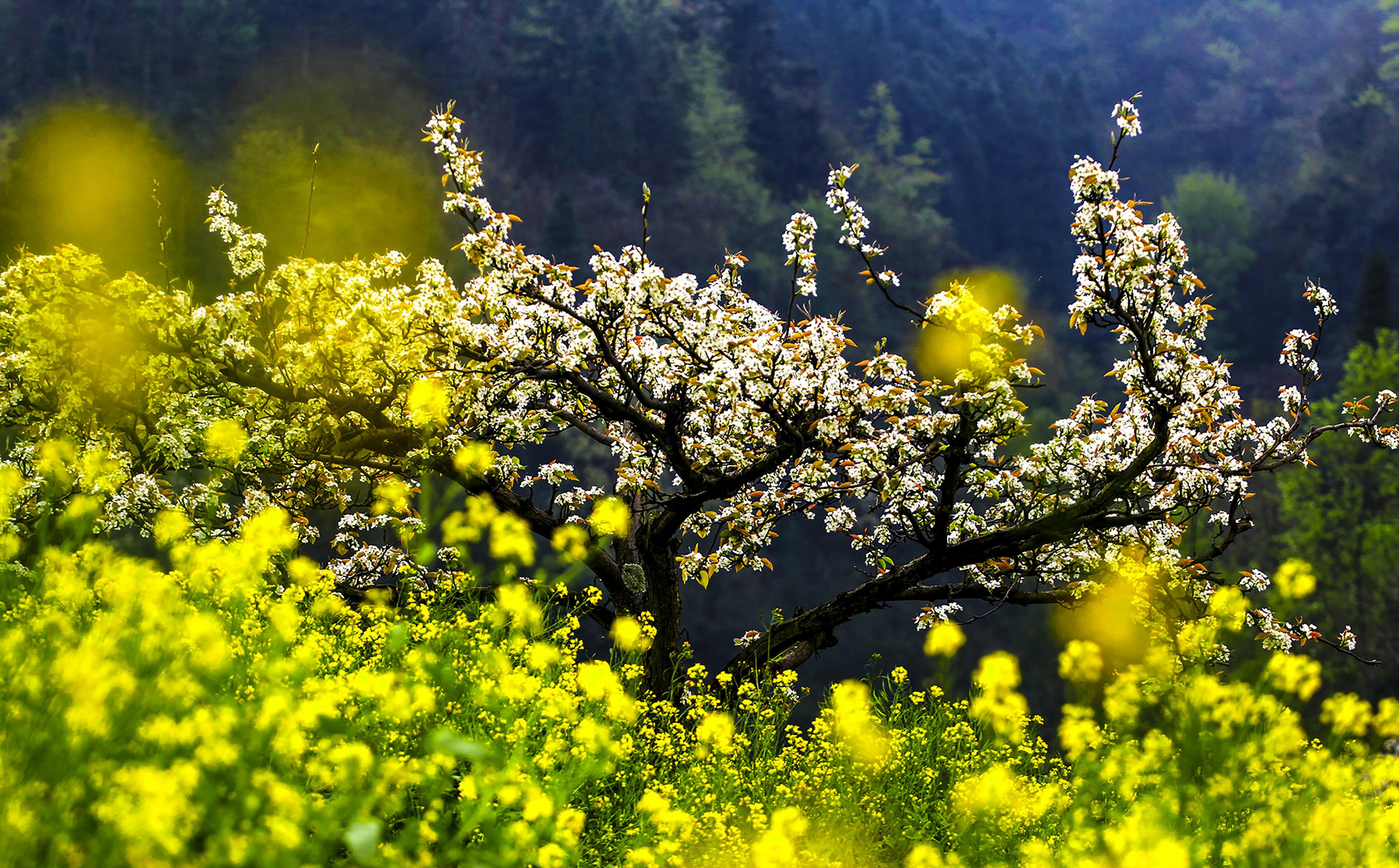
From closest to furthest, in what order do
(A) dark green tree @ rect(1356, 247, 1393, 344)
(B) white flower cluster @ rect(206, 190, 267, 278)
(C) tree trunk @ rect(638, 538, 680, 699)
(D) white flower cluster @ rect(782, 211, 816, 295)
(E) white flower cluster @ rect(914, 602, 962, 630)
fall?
(D) white flower cluster @ rect(782, 211, 816, 295)
(B) white flower cluster @ rect(206, 190, 267, 278)
(E) white flower cluster @ rect(914, 602, 962, 630)
(C) tree trunk @ rect(638, 538, 680, 699)
(A) dark green tree @ rect(1356, 247, 1393, 344)

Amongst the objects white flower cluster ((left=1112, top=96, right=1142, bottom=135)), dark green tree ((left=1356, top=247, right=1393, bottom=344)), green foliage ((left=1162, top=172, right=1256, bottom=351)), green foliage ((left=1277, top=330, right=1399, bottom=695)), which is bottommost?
white flower cluster ((left=1112, top=96, right=1142, bottom=135))

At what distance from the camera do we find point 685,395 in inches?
248

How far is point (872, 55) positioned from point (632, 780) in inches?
2650

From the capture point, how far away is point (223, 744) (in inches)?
106

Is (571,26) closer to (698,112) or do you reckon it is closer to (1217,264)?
(698,112)

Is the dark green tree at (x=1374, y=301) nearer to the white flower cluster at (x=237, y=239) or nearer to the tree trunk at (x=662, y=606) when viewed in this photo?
the tree trunk at (x=662, y=606)

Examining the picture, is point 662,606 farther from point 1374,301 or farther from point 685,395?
point 1374,301

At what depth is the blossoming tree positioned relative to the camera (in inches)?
214

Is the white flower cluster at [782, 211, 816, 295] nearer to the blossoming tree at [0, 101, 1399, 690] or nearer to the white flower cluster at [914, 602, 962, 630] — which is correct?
the blossoming tree at [0, 101, 1399, 690]

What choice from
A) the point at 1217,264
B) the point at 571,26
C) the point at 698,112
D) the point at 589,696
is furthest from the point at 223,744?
the point at 1217,264

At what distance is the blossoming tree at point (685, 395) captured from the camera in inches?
214

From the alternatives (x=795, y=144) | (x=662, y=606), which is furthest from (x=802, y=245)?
(x=795, y=144)

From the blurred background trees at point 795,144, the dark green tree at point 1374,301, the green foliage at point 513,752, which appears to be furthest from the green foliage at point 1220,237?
the green foliage at point 513,752

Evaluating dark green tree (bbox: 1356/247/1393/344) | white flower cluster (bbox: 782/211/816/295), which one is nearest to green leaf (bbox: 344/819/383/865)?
white flower cluster (bbox: 782/211/816/295)
